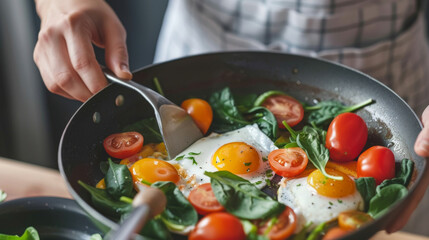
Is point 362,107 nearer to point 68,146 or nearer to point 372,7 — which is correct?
point 372,7

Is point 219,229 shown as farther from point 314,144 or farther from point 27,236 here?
point 27,236

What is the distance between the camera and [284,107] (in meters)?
1.34

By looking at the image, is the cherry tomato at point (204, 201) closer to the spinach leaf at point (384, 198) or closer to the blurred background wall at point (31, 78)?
the spinach leaf at point (384, 198)

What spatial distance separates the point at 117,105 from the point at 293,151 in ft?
1.65

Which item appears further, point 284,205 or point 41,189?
point 41,189

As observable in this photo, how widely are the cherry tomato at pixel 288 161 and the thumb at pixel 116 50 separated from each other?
0.44m

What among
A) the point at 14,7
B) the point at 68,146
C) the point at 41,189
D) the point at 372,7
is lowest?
the point at 41,189

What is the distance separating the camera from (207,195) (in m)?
1.05

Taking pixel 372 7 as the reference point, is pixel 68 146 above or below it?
below

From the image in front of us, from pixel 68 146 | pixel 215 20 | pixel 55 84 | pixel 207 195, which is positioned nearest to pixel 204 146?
pixel 207 195

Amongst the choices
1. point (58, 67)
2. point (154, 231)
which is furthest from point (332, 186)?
point (58, 67)

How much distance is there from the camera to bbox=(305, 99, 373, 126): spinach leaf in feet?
4.23

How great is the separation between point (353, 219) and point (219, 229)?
0.30 m

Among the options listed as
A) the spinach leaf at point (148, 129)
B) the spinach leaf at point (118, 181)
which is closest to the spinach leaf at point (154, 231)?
the spinach leaf at point (118, 181)
